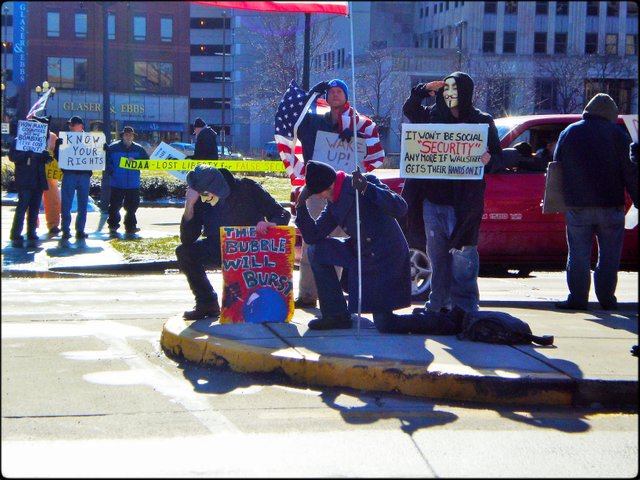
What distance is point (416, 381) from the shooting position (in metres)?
5.90

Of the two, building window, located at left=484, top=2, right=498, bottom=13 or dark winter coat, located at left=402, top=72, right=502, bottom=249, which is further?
building window, located at left=484, top=2, right=498, bottom=13

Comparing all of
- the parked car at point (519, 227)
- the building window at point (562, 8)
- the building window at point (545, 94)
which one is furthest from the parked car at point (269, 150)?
the parked car at point (519, 227)

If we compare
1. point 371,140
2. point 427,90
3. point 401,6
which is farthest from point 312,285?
point 401,6

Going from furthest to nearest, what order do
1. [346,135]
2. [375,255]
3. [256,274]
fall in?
[346,135] < [256,274] < [375,255]

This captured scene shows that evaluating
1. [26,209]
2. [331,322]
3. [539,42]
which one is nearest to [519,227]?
[331,322]

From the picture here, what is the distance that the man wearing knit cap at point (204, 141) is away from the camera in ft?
45.7

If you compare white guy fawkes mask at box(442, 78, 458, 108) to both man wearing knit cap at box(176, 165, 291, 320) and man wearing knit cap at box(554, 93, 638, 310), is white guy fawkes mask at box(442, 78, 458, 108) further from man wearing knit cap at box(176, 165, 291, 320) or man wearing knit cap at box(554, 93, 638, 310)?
man wearing knit cap at box(176, 165, 291, 320)

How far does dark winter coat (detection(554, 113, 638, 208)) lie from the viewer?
826 cm

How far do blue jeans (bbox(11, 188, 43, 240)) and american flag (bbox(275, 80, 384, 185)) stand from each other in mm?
7171

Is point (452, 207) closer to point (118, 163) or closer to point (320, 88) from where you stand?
point (320, 88)

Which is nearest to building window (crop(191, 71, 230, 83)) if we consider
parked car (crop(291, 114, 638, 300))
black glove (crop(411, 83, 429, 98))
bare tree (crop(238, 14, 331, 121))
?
bare tree (crop(238, 14, 331, 121))

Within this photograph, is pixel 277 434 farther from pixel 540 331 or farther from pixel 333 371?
pixel 540 331

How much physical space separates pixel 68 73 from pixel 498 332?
47.9ft

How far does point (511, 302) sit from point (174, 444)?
5209 mm
